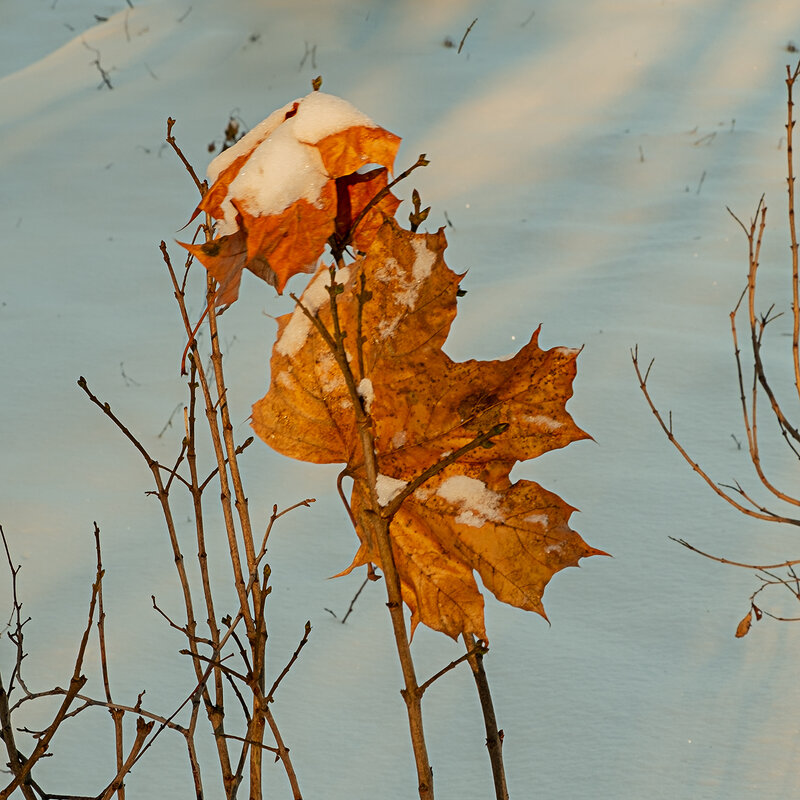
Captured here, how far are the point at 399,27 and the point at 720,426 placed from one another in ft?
13.4

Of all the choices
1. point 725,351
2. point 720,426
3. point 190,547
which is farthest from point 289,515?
point 725,351

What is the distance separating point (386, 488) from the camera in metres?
0.50

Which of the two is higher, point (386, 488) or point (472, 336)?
point (472, 336)

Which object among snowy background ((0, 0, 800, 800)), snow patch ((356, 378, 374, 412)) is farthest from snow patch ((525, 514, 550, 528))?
snowy background ((0, 0, 800, 800))

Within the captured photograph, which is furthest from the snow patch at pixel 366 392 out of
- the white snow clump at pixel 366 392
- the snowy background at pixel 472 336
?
the snowy background at pixel 472 336

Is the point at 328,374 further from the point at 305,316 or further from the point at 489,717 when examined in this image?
the point at 489,717

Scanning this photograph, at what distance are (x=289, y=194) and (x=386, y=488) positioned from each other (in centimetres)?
16

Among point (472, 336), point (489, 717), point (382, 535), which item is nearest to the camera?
point (382, 535)

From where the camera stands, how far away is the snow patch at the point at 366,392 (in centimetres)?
48

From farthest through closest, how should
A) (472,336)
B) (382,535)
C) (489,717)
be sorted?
1. (472,336)
2. (489,717)
3. (382,535)

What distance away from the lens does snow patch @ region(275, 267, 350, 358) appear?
1.66 feet

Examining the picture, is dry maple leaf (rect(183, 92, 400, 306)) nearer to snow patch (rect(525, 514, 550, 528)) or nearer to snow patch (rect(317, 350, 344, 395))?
snow patch (rect(317, 350, 344, 395))

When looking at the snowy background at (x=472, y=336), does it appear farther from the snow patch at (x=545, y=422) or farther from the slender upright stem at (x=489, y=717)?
the snow patch at (x=545, y=422)

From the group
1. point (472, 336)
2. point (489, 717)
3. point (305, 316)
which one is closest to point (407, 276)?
point (305, 316)
